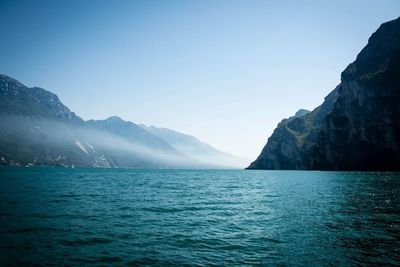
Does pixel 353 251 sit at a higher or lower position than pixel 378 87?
lower

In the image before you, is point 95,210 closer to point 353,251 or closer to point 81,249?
point 81,249

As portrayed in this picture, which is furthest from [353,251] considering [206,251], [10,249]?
[10,249]

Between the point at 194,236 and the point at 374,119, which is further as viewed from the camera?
the point at 374,119

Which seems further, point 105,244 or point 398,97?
point 398,97

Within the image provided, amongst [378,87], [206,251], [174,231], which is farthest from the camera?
[378,87]

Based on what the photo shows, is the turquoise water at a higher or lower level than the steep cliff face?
lower

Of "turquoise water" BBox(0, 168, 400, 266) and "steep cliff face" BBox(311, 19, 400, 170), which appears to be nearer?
"turquoise water" BBox(0, 168, 400, 266)

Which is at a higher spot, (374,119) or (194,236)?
(374,119)

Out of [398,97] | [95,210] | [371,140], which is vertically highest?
[398,97]

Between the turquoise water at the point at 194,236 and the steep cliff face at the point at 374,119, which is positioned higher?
the steep cliff face at the point at 374,119

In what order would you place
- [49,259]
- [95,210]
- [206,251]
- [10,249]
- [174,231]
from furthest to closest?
[95,210], [174,231], [206,251], [10,249], [49,259]

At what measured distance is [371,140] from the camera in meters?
174

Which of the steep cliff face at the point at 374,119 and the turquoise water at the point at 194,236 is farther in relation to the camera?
the steep cliff face at the point at 374,119

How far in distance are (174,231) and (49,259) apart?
10.3 m
